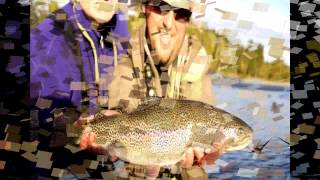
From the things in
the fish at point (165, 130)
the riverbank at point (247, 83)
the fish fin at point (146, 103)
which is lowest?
the fish at point (165, 130)

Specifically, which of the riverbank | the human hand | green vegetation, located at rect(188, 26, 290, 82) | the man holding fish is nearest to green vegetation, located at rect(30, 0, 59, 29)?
the man holding fish

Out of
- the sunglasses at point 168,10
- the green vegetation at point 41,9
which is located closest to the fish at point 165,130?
the sunglasses at point 168,10

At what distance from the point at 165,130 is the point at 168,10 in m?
0.56

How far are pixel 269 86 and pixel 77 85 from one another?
35.5 inches

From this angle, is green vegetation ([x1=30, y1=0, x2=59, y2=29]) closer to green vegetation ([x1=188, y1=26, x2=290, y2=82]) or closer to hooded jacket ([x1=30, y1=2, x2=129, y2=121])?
hooded jacket ([x1=30, y1=2, x2=129, y2=121])

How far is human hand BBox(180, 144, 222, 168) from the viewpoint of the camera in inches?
115

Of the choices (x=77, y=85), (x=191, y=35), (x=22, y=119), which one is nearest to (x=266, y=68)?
(x=191, y=35)

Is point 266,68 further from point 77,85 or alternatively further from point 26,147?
point 26,147

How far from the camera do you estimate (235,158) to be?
2.93 meters

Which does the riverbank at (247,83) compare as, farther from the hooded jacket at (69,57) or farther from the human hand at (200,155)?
the hooded jacket at (69,57)

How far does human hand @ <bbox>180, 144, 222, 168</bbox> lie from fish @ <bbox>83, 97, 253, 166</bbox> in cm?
2

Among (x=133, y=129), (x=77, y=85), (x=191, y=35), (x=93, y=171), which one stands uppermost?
(x=191, y=35)

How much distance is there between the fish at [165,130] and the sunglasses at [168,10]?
15.5 inches

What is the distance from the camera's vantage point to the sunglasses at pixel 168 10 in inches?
113
